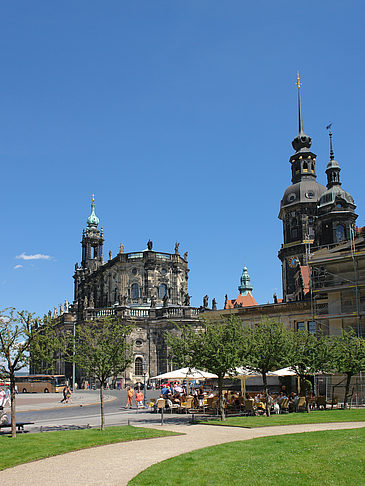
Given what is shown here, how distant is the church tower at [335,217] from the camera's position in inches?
2378

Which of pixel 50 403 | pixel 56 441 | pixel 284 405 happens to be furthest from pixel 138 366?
pixel 56 441

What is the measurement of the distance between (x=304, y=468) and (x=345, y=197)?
56145 mm

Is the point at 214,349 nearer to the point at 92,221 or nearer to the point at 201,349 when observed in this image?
the point at 201,349

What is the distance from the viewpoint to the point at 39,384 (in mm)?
66500

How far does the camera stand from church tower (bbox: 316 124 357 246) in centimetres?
6041

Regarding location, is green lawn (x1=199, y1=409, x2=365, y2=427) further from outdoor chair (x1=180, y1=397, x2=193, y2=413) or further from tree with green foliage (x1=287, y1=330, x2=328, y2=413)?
outdoor chair (x1=180, y1=397, x2=193, y2=413)

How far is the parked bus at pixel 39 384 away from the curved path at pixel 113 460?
5136cm

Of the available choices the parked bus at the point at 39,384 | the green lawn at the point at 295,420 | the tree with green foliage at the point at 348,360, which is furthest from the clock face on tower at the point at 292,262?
the green lawn at the point at 295,420

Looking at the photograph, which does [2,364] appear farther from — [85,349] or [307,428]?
[307,428]

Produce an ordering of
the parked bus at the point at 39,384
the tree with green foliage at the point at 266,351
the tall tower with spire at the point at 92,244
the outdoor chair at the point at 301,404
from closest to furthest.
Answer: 1. the tree with green foliage at the point at 266,351
2. the outdoor chair at the point at 301,404
3. the parked bus at the point at 39,384
4. the tall tower with spire at the point at 92,244

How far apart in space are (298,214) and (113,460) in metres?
66.9

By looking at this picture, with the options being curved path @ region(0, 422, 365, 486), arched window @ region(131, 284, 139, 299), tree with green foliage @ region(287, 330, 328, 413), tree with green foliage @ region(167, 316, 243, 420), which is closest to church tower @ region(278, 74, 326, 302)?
arched window @ region(131, 284, 139, 299)

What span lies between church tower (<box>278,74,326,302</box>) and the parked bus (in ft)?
104

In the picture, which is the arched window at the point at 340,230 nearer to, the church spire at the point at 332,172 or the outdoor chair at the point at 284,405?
the church spire at the point at 332,172
